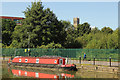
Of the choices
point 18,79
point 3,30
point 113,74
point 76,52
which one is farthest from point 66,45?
point 18,79

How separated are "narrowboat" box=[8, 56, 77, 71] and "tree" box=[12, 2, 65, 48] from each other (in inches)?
571

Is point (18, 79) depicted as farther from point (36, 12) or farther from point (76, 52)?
point (36, 12)

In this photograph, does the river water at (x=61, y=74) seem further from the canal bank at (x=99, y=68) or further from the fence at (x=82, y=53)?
the fence at (x=82, y=53)

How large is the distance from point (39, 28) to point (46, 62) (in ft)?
61.8

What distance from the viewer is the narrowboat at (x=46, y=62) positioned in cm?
3138

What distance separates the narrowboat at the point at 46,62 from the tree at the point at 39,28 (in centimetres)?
1450

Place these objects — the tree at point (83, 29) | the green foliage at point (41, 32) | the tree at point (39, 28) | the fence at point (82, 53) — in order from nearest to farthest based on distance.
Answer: the fence at point (82, 53) < the green foliage at point (41, 32) < the tree at point (39, 28) < the tree at point (83, 29)

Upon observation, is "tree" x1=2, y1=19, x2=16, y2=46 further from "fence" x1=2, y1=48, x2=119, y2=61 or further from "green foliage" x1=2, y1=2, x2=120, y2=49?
"fence" x1=2, y1=48, x2=119, y2=61

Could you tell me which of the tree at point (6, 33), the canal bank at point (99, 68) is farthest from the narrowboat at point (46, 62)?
the tree at point (6, 33)

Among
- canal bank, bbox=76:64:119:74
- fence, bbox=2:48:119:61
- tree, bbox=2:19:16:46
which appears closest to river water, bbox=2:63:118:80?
canal bank, bbox=76:64:119:74

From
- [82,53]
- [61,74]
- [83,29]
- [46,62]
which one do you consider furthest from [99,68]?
[83,29]

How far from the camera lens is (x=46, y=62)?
34781mm

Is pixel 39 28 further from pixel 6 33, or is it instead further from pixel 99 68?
pixel 99 68

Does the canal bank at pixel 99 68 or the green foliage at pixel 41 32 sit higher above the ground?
the green foliage at pixel 41 32
